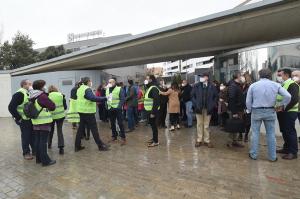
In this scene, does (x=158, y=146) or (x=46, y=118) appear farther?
(x=158, y=146)

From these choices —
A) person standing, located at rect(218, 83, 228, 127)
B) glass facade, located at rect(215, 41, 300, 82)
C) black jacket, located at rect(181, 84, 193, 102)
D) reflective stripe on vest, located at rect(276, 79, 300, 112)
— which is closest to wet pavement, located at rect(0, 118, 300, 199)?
reflective stripe on vest, located at rect(276, 79, 300, 112)

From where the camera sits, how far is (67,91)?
521 inches

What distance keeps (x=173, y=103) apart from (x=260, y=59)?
3.05 metres

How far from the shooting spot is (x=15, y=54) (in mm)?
27062

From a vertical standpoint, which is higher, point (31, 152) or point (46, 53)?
point (46, 53)

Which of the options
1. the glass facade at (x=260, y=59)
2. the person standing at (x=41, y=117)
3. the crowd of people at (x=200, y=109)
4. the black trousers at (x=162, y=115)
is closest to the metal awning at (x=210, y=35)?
the glass facade at (x=260, y=59)

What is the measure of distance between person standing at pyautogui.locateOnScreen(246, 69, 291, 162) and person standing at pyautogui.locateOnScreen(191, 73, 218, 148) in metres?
1.15

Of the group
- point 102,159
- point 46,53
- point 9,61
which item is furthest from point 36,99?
point 46,53

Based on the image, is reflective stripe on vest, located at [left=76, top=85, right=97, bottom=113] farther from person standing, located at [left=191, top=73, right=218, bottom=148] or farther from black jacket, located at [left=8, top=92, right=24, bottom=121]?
person standing, located at [left=191, top=73, right=218, bottom=148]

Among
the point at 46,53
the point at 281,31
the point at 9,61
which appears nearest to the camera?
the point at 281,31

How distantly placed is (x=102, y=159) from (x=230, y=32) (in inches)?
214

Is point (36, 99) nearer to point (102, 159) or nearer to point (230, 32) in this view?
point (102, 159)

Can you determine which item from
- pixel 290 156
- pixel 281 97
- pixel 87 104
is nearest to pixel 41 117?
pixel 87 104

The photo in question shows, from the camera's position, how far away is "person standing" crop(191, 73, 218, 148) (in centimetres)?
675
